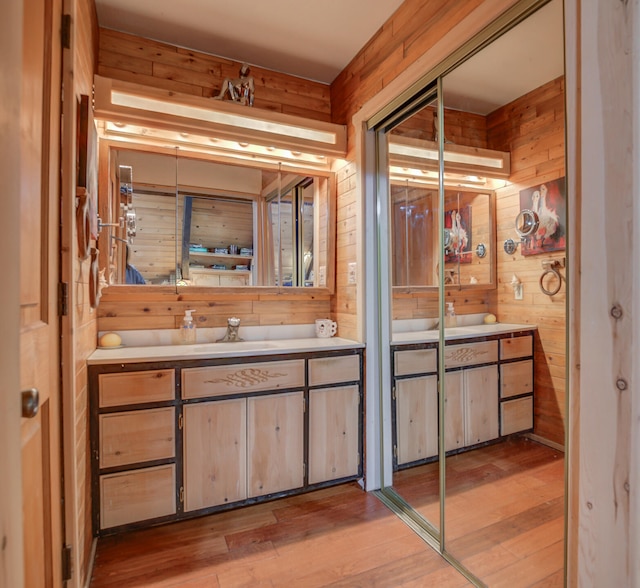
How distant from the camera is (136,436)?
71.1 inches

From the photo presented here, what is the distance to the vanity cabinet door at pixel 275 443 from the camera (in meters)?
2.03

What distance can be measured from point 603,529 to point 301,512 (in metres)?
1.51

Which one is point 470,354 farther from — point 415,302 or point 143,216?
point 143,216

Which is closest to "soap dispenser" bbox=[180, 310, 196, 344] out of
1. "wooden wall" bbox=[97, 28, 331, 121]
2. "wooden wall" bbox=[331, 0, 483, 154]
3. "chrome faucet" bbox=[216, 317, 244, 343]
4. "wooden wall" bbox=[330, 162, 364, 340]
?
"chrome faucet" bbox=[216, 317, 244, 343]

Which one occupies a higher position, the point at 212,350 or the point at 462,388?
the point at 212,350

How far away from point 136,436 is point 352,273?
1.55 meters

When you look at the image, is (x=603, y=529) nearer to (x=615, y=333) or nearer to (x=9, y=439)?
(x=615, y=333)

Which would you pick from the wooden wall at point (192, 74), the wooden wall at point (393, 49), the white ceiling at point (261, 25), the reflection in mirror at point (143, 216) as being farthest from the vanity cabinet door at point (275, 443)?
the white ceiling at point (261, 25)

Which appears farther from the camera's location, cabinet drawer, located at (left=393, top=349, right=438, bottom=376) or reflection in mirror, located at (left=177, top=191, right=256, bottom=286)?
reflection in mirror, located at (left=177, top=191, right=256, bottom=286)

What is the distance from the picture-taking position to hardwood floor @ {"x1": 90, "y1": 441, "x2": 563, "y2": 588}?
1.45m

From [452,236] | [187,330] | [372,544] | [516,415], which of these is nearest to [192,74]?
[187,330]

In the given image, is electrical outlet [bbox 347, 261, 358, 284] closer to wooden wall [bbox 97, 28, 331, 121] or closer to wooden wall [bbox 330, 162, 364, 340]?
wooden wall [bbox 330, 162, 364, 340]

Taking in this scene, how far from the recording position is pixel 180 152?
228 centimetres

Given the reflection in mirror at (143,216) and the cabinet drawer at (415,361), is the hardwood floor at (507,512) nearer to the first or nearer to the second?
the cabinet drawer at (415,361)
